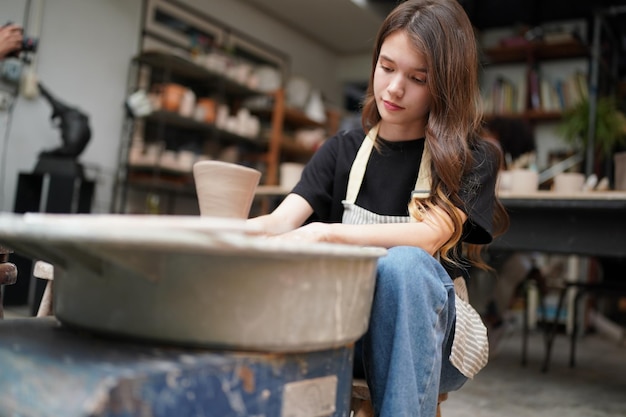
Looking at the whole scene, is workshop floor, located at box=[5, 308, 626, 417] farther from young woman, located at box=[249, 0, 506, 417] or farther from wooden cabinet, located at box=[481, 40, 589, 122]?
wooden cabinet, located at box=[481, 40, 589, 122]

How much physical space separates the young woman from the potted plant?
3.39 metres

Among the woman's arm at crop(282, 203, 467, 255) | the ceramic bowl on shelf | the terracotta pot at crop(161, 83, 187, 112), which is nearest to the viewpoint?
the ceramic bowl on shelf

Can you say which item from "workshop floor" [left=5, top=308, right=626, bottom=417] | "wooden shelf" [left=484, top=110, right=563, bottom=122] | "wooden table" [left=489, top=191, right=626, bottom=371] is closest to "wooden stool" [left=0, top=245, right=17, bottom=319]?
"workshop floor" [left=5, top=308, right=626, bottom=417]

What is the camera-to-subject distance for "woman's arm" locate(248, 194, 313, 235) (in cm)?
117

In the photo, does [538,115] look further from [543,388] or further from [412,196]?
[412,196]

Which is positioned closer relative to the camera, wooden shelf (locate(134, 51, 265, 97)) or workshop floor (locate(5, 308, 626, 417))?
workshop floor (locate(5, 308, 626, 417))

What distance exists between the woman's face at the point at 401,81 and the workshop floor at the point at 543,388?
1208 mm

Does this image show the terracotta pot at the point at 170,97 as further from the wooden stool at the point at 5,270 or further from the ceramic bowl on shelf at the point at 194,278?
the ceramic bowl on shelf at the point at 194,278

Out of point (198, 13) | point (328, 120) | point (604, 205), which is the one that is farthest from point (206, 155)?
point (604, 205)

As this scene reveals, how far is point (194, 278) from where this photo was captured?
60cm

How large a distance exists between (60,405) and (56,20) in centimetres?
391

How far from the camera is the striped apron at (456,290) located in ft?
3.21

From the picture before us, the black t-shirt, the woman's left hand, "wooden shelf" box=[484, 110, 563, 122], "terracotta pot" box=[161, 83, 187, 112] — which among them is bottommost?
the woman's left hand

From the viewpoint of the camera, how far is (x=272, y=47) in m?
5.62
